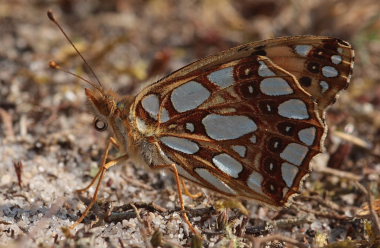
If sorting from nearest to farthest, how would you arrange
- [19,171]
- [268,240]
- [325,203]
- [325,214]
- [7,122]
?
[268,240] → [19,171] → [325,214] → [325,203] → [7,122]

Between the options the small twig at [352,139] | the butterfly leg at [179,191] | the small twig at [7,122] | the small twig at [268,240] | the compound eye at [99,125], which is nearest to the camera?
the small twig at [268,240]

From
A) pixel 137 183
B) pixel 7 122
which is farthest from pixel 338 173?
pixel 7 122

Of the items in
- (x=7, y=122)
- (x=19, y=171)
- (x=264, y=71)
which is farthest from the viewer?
(x=7, y=122)

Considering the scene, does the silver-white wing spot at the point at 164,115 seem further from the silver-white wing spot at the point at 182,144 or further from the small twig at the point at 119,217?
the small twig at the point at 119,217

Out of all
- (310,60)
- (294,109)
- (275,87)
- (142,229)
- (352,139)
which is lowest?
(142,229)

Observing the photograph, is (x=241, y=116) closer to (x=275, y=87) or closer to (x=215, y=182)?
(x=275, y=87)

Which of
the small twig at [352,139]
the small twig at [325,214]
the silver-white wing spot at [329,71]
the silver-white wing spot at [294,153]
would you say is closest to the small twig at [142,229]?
the silver-white wing spot at [294,153]

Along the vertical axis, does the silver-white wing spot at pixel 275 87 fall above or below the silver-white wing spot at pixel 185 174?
above
